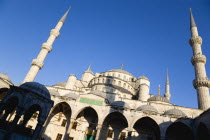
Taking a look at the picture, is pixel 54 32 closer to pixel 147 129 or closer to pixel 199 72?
pixel 147 129

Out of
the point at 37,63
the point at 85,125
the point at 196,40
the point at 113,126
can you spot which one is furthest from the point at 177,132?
the point at 37,63

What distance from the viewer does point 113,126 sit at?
61.3 feet

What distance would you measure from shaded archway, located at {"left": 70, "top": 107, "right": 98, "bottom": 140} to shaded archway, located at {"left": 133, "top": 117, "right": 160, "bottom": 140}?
5.02 m

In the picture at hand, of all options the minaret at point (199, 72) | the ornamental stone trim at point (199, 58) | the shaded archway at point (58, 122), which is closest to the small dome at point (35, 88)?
the shaded archway at point (58, 122)

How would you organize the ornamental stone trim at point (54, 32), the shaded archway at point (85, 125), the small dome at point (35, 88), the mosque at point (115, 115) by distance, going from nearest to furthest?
the small dome at point (35, 88), the mosque at point (115, 115), the shaded archway at point (85, 125), the ornamental stone trim at point (54, 32)

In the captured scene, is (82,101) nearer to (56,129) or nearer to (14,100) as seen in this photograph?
(56,129)

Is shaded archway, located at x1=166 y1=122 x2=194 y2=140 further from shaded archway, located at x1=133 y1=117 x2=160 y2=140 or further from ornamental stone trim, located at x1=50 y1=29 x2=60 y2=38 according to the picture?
ornamental stone trim, located at x1=50 y1=29 x2=60 y2=38

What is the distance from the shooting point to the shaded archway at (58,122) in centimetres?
1884

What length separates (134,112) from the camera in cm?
1659

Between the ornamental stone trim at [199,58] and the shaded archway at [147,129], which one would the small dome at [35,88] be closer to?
the shaded archway at [147,129]

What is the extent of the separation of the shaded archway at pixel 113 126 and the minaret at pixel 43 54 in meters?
12.3

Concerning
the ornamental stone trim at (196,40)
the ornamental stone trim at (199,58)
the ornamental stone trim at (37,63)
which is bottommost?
the ornamental stone trim at (37,63)

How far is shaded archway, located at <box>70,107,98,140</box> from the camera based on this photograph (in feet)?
61.3

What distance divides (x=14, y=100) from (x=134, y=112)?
1123 centimetres
